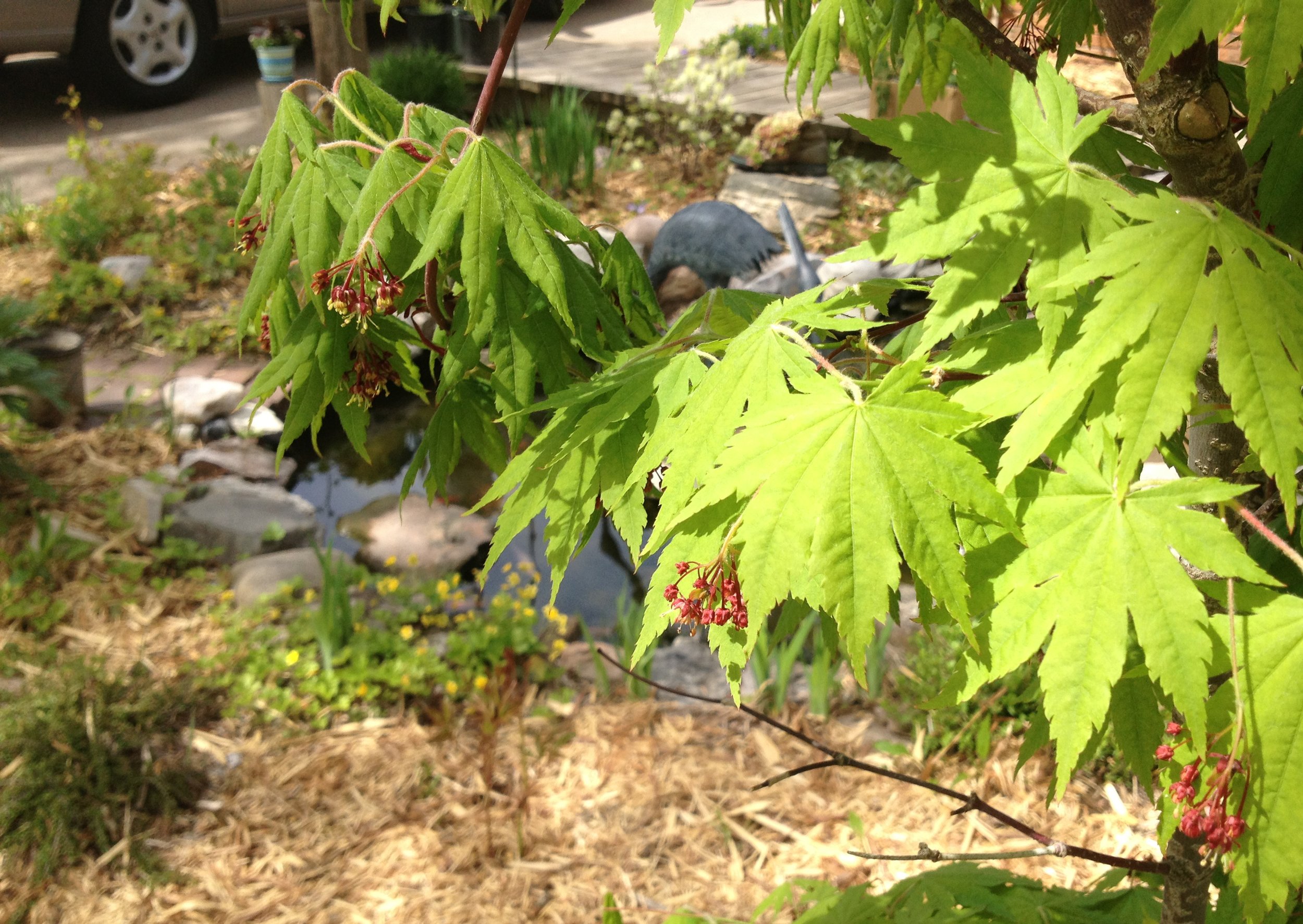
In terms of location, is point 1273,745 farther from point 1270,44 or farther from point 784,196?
point 784,196

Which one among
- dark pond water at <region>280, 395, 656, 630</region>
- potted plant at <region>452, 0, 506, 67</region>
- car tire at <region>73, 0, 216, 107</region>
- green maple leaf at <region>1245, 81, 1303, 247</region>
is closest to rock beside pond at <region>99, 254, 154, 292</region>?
dark pond water at <region>280, 395, 656, 630</region>

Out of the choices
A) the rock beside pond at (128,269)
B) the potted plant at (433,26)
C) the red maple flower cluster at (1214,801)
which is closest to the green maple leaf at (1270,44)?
the red maple flower cluster at (1214,801)

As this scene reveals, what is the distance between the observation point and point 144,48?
8.66 meters

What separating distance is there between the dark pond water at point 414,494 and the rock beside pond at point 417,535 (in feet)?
0.25

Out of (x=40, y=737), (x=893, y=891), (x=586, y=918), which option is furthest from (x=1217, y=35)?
(x=40, y=737)

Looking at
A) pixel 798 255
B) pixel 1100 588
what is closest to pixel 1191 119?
pixel 1100 588

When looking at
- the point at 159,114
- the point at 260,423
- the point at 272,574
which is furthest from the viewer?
the point at 159,114

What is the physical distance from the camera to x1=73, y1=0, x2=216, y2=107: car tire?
8148mm

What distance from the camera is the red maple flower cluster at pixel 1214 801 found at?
2.93 feet

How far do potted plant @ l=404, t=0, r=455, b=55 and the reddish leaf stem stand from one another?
9754 millimetres

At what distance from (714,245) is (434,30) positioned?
19.1ft

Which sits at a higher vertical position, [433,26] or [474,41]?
[433,26]

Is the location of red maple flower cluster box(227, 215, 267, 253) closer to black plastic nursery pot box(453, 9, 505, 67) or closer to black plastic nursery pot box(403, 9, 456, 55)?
black plastic nursery pot box(453, 9, 505, 67)

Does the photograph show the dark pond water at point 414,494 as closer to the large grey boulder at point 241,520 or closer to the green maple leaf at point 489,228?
the large grey boulder at point 241,520
